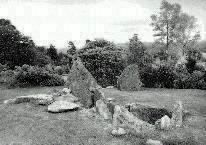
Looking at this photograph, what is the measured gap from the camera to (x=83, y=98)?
15148 mm

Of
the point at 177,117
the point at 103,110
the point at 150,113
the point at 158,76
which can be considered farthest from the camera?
the point at 158,76

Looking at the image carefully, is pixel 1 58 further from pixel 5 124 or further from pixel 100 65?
pixel 5 124

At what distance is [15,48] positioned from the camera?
36.2 meters

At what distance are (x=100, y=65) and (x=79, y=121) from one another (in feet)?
37.3

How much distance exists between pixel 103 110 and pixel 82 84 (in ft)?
10.2

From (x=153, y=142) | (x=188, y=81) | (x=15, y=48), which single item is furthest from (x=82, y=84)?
(x=15, y=48)

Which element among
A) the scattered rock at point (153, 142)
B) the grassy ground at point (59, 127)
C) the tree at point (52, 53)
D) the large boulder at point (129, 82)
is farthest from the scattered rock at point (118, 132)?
the tree at point (52, 53)

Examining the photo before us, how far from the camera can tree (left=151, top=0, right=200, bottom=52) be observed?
4581 cm

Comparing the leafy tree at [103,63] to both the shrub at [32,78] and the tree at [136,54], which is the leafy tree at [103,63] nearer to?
the tree at [136,54]

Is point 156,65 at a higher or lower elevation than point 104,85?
higher

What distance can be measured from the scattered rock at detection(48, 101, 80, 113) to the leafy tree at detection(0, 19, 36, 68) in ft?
76.7

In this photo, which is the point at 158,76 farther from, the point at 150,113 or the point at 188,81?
the point at 150,113

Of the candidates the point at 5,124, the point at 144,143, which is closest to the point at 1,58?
the point at 5,124

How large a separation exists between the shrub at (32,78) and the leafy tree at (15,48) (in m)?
12.6
